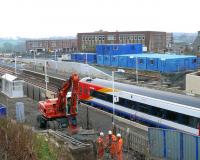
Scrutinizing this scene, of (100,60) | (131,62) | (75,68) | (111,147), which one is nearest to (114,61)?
(100,60)

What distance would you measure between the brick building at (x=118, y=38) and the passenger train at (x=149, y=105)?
64.7 m

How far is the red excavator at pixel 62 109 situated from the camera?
2292 cm

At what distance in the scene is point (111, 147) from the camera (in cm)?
1636

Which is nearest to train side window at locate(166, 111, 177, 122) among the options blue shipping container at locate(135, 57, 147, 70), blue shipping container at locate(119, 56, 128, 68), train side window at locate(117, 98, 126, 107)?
train side window at locate(117, 98, 126, 107)

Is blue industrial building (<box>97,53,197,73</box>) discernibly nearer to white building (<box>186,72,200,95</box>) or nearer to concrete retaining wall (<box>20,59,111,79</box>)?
concrete retaining wall (<box>20,59,111,79</box>)

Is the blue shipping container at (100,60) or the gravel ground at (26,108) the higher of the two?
the blue shipping container at (100,60)

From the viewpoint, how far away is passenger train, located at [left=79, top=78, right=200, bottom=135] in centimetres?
2039

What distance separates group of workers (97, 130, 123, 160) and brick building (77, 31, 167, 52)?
78173mm

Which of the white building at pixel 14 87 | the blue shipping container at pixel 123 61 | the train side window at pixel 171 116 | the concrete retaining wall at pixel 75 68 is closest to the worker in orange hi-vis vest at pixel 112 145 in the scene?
the train side window at pixel 171 116

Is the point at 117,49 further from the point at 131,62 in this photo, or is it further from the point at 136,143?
the point at 136,143

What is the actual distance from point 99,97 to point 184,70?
77.7ft

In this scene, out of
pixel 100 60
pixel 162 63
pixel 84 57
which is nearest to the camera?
pixel 162 63

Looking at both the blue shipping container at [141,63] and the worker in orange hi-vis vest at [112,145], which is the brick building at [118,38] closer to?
the blue shipping container at [141,63]

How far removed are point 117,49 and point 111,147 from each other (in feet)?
149
